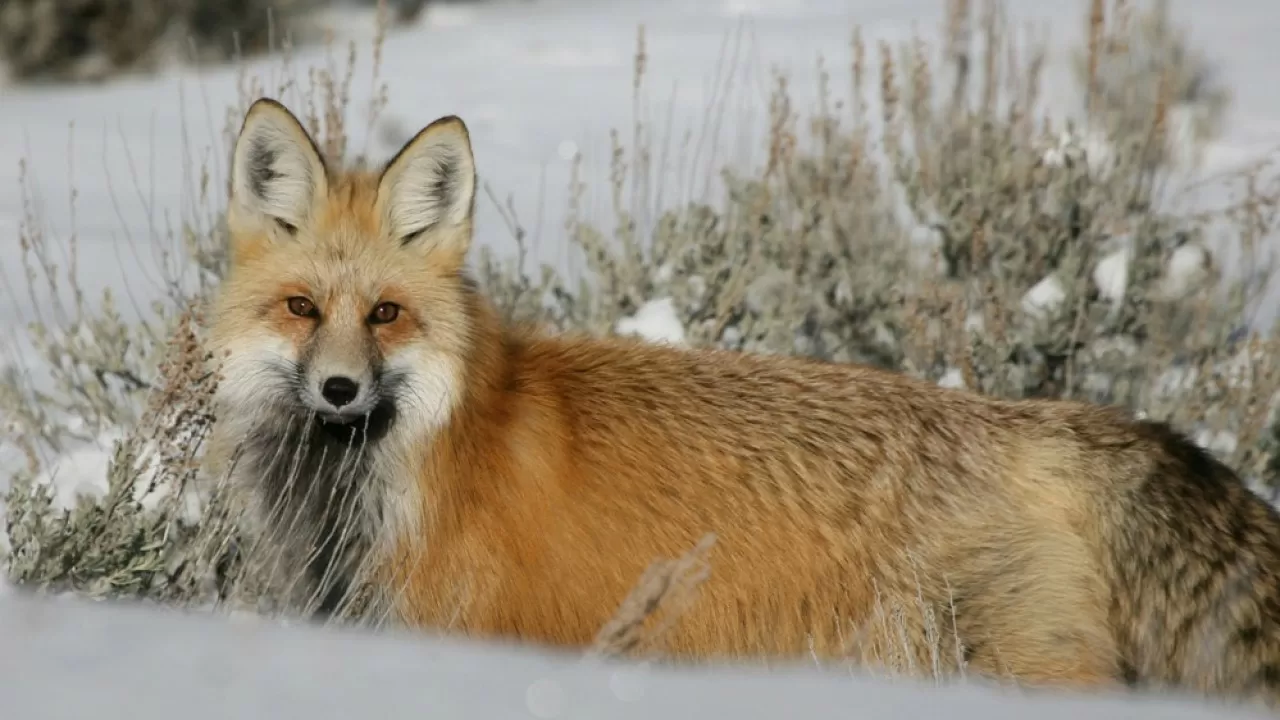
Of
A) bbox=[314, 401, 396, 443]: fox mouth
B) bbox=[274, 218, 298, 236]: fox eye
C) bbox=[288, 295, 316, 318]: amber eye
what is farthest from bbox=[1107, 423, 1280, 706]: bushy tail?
bbox=[274, 218, 298, 236]: fox eye

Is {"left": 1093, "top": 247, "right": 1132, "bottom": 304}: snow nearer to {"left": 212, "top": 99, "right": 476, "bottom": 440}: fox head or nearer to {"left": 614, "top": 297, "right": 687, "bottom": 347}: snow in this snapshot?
{"left": 614, "top": 297, "right": 687, "bottom": 347}: snow

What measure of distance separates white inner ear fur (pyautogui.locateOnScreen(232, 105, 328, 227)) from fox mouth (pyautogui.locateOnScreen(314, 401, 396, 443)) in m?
0.52

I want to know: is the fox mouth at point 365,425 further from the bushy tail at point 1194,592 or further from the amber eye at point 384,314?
the bushy tail at point 1194,592

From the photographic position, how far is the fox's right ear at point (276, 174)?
3592mm

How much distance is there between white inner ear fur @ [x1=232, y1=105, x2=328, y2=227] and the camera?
3.59m

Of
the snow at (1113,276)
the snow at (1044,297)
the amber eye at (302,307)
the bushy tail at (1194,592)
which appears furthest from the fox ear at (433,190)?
the snow at (1113,276)

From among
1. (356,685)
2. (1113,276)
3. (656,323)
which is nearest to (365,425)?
(356,685)

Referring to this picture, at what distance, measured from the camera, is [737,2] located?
15.4 metres

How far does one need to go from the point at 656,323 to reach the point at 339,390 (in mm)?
2087

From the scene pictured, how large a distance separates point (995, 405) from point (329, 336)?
1724 millimetres

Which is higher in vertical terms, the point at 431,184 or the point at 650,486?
the point at 431,184

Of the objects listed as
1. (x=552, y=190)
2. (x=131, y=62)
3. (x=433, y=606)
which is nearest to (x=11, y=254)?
(x=552, y=190)

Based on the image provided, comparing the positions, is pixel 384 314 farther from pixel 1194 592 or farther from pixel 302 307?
pixel 1194 592

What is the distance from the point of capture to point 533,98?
12062mm
